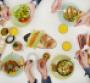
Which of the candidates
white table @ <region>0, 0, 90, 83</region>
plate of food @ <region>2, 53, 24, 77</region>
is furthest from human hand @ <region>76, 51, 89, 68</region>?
plate of food @ <region>2, 53, 24, 77</region>

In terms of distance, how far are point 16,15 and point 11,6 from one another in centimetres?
4

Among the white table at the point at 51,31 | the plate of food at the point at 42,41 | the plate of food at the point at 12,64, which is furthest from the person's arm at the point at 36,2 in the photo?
the plate of food at the point at 12,64

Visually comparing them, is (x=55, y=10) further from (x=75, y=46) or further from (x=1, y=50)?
(x=1, y=50)

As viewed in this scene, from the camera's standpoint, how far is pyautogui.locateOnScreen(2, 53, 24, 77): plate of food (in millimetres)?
1444

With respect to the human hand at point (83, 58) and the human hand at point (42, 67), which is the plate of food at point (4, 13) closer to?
the human hand at point (42, 67)

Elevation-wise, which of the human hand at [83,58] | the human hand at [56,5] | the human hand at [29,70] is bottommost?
the human hand at [29,70]

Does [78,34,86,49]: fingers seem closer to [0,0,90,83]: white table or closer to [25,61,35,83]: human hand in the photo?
[0,0,90,83]: white table

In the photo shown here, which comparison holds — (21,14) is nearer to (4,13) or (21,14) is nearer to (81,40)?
(4,13)

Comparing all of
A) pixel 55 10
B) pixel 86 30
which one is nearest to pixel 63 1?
pixel 55 10

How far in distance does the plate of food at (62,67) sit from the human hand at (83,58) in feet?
0.12

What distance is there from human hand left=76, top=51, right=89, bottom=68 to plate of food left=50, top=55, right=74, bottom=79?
1.4 inches

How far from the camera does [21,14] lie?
144cm

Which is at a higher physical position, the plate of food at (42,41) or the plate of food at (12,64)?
the plate of food at (42,41)

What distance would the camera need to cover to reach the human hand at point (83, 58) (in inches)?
56.3
